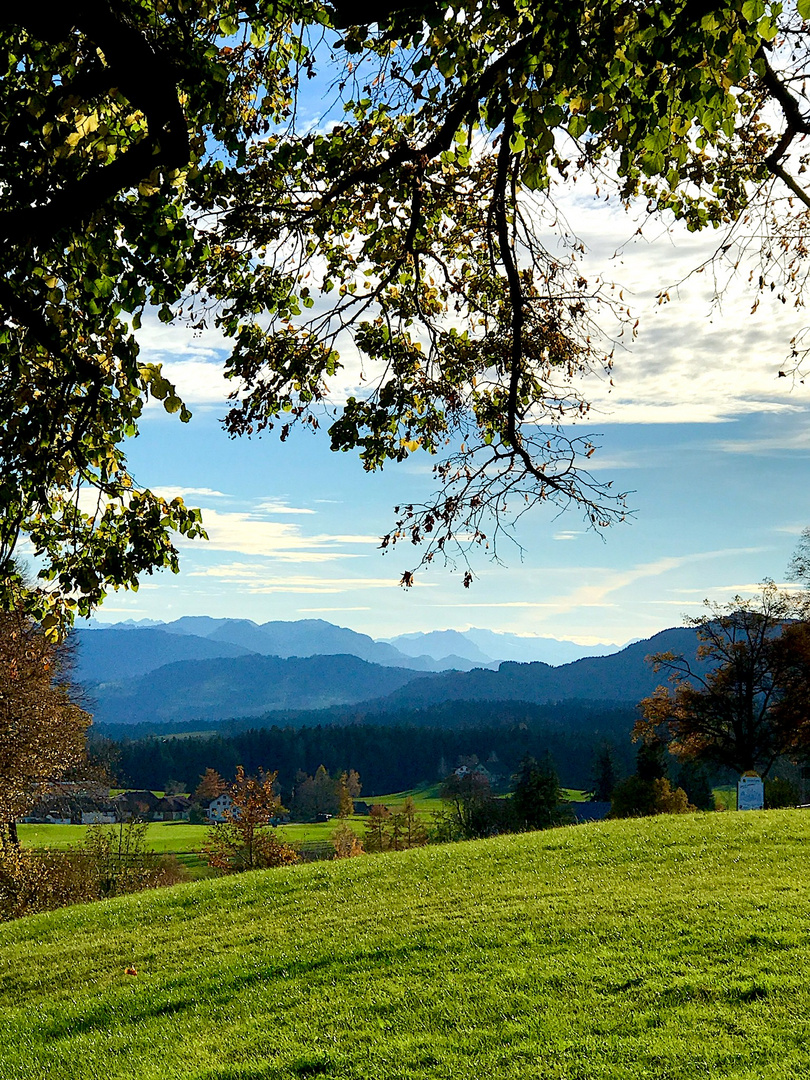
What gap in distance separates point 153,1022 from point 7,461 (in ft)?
23.1

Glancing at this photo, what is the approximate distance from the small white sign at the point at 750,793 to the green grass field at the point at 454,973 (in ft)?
17.6

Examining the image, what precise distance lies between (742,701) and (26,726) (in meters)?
26.9

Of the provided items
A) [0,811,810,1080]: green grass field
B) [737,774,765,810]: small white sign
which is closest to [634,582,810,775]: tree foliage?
[737,774,765,810]: small white sign

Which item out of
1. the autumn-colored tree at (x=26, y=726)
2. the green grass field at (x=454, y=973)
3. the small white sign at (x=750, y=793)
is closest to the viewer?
the green grass field at (x=454, y=973)

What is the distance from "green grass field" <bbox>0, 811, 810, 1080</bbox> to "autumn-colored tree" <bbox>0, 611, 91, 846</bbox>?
25.9ft

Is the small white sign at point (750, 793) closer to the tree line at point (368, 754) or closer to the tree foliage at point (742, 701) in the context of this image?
the tree foliage at point (742, 701)

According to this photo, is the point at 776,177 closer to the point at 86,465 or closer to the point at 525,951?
the point at 86,465

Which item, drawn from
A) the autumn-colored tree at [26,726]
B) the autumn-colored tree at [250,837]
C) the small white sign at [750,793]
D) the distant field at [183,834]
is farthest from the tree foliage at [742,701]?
the distant field at [183,834]

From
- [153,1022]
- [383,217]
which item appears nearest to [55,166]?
[383,217]

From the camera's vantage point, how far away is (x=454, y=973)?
930 centimetres

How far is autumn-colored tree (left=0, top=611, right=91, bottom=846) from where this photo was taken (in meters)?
22.9

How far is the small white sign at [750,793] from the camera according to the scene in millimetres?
21828

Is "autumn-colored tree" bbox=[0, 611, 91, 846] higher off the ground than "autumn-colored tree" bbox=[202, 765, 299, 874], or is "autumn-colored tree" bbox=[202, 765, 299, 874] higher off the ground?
"autumn-colored tree" bbox=[0, 611, 91, 846]

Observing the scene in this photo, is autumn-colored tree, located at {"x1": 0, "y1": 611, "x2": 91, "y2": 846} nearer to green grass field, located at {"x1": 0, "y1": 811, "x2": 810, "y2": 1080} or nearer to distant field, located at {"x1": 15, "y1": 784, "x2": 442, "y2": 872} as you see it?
green grass field, located at {"x1": 0, "y1": 811, "x2": 810, "y2": 1080}
